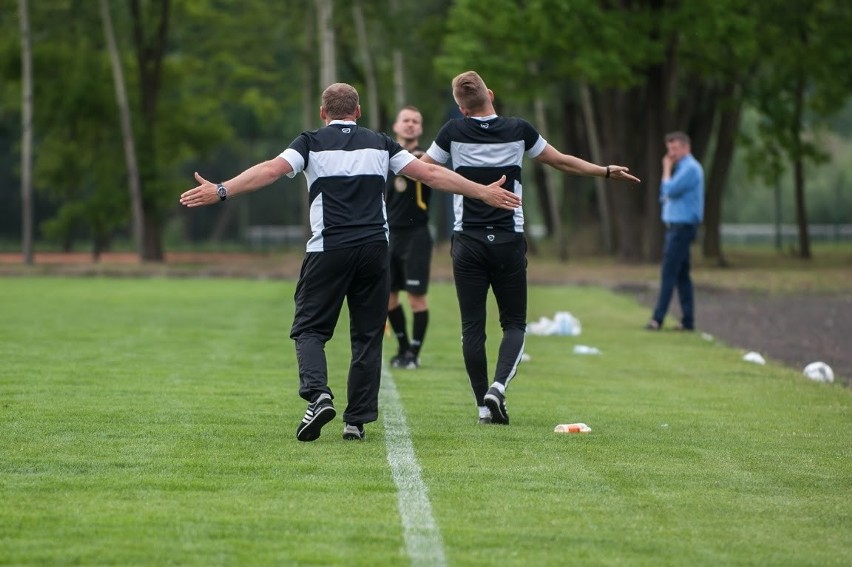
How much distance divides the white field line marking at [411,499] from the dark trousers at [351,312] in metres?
0.38

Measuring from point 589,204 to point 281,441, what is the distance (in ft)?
162

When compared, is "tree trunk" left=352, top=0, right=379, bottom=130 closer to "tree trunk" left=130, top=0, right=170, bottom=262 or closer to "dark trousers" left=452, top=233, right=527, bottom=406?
"tree trunk" left=130, top=0, right=170, bottom=262

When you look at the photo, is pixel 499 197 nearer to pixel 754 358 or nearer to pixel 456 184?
pixel 456 184

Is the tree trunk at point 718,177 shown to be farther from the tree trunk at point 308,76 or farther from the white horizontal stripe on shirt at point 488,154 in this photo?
the white horizontal stripe on shirt at point 488,154

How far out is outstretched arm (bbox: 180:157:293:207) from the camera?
8.61 metres

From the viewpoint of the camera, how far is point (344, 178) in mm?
9281

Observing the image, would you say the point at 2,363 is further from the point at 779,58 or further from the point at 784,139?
the point at 784,139

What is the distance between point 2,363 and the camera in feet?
45.8

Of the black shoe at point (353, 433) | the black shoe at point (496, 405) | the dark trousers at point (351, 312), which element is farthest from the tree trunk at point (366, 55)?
the black shoe at point (353, 433)

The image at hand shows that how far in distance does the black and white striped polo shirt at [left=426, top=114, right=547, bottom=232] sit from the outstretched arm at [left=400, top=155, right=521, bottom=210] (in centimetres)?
53

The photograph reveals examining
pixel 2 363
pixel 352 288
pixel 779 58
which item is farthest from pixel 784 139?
pixel 352 288

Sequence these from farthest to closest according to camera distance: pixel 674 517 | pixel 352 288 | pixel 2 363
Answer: pixel 2 363, pixel 352 288, pixel 674 517

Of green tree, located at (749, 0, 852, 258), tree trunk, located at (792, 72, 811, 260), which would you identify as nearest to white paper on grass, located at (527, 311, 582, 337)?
green tree, located at (749, 0, 852, 258)

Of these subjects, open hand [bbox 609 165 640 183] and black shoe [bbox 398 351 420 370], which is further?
black shoe [bbox 398 351 420 370]
